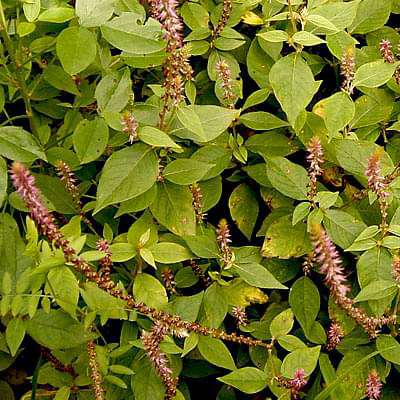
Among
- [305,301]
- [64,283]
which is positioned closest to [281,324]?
[305,301]

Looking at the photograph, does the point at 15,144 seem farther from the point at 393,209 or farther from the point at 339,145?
the point at 393,209

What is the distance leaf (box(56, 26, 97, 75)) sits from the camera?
1.45 metres

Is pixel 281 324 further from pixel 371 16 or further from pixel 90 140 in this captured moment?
pixel 371 16

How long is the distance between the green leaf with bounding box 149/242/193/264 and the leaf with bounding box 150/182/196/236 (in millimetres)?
33

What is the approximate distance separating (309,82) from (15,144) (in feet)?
2.11

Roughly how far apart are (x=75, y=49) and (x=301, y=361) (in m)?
0.79

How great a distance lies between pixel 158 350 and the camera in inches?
55.8

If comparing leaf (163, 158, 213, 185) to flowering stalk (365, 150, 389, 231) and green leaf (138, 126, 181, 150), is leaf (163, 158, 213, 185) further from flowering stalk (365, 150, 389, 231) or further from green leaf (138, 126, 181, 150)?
flowering stalk (365, 150, 389, 231)

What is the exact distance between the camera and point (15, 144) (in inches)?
60.4

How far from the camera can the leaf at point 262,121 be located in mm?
1728

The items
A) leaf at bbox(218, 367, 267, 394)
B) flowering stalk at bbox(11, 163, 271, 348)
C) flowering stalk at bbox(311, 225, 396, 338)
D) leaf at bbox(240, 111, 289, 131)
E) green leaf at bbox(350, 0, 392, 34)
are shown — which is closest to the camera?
flowering stalk at bbox(11, 163, 271, 348)

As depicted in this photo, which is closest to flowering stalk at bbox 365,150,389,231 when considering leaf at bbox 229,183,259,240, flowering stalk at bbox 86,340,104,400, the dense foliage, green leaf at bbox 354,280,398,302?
the dense foliage

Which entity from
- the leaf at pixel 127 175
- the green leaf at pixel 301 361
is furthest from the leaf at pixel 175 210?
the green leaf at pixel 301 361

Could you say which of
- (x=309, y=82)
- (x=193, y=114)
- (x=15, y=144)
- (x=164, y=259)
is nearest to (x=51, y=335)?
(x=164, y=259)
